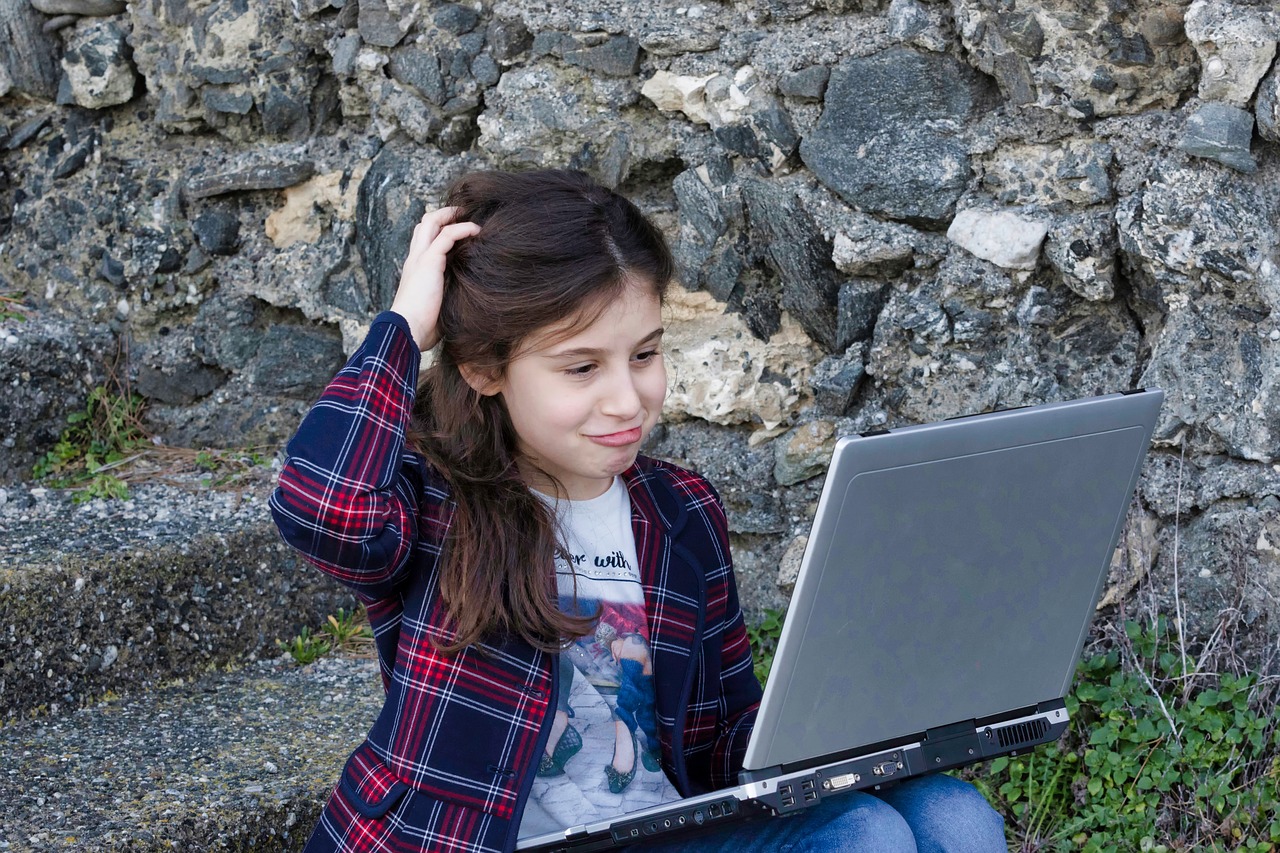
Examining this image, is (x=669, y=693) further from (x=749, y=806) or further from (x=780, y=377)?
(x=780, y=377)

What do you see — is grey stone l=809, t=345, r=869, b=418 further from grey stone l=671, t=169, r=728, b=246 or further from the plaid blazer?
the plaid blazer

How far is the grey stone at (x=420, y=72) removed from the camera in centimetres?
255

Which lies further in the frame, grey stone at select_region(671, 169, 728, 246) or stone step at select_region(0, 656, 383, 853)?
grey stone at select_region(671, 169, 728, 246)

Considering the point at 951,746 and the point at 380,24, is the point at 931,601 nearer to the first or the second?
the point at 951,746

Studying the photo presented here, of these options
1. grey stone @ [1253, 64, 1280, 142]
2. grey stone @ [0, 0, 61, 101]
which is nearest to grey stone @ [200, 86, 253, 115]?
grey stone @ [0, 0, 61, 101]

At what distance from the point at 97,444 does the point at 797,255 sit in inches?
61.3

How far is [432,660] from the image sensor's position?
1377 mm

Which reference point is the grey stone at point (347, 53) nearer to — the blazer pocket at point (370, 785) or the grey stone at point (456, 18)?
the grey stone at point (456, 18)

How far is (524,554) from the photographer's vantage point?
1409 mm

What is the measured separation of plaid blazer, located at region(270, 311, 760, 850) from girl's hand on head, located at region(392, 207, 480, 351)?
0.03 m

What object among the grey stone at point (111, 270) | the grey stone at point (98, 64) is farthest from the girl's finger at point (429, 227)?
the grey stone at point (98, 64)

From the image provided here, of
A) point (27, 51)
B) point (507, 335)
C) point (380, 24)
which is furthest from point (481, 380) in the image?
point (27, 51)

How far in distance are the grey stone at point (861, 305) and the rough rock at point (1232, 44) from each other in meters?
0.61

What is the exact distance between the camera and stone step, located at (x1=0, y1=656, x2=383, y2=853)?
1706 millimetres
